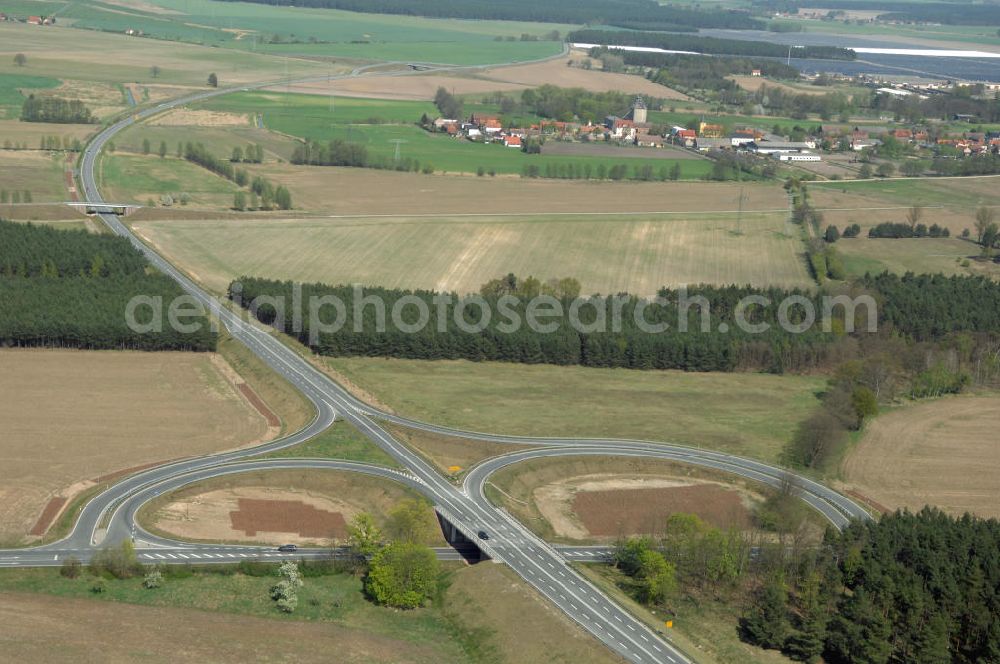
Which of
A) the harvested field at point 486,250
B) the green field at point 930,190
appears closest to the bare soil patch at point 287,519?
the harvested field at point 486,250

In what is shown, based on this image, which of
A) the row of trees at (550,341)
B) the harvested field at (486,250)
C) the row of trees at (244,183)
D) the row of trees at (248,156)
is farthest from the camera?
the row of trees at (248,156)

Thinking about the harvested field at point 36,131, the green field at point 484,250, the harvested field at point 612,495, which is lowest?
the harvested field at point 612,495

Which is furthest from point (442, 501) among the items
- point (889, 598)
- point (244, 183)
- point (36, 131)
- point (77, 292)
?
point (36, 131)

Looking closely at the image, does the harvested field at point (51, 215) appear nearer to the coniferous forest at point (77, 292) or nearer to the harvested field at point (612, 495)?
the coniferous forest at point (77, 292)

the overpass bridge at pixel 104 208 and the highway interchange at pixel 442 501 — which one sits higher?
the overpass bridge at pixel 104 208

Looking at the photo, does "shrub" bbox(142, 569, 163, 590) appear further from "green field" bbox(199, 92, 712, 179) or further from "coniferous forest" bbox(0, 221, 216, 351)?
"green field" bbox(199, 92, 712, 179)

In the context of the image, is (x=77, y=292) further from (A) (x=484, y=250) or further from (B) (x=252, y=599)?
(B) (x=252, y=599)

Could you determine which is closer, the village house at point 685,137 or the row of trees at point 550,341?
the row of trees at point 550,341

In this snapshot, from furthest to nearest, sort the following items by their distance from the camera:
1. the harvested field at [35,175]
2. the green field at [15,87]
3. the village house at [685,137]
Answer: the village house at [685,137], the green field at [15,87], the harvested field at [35,175]

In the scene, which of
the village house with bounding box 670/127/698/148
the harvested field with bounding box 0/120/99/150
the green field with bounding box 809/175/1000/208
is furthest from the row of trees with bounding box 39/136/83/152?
the green field with bounding box 809/175/1000/208
